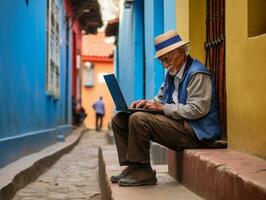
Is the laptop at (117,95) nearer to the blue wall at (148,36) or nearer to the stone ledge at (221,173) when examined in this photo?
the stone ledge at (221,173)

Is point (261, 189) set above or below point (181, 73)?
below

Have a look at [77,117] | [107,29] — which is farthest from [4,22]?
[77,117]

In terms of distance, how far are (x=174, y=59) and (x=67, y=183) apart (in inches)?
126

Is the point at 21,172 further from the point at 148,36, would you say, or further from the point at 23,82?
the point at 148,36

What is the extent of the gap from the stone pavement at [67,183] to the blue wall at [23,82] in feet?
1.60

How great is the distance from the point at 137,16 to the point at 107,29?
366 inches

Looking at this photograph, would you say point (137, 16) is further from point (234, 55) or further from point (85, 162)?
point (234, 55)

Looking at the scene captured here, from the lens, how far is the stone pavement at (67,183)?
19.2ft

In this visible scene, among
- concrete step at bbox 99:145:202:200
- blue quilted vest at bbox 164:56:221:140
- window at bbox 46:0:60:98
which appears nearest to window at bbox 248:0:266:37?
blue quilted vest at bbox 164:56:221:140

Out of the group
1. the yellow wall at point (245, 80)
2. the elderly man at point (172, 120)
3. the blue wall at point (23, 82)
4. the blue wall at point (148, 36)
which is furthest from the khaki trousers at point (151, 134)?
the blue wall at point (23, 82)

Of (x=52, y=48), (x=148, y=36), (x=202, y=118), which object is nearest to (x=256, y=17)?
(x=202, y=118)

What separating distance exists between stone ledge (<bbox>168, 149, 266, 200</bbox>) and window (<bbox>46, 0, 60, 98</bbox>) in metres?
7.35

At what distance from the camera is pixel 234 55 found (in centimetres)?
382

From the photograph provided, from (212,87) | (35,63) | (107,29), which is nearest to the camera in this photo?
(212,87)
